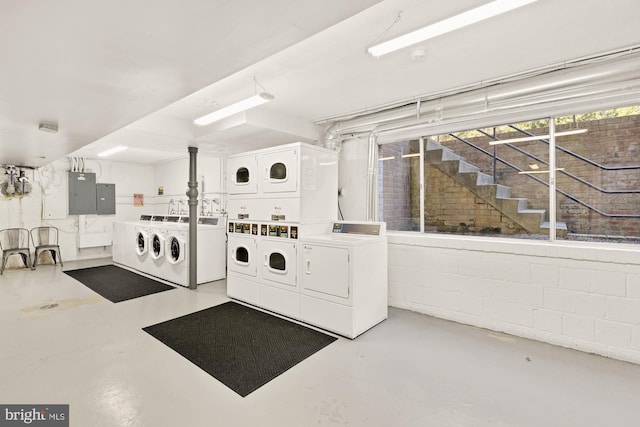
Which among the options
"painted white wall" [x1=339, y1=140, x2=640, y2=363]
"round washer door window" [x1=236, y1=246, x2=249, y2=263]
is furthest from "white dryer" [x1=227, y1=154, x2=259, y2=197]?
"painted white wall" [x1=339, y1=140, x2=640, y2=363]

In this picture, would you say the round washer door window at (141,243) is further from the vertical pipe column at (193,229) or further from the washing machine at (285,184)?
the washing machine at (285,184)

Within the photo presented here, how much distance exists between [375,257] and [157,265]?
14.4 ft

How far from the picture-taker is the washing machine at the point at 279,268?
3.72 metres

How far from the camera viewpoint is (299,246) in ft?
12.1

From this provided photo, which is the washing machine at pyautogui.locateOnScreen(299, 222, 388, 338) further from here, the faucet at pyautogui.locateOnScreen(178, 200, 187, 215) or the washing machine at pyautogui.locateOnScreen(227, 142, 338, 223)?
the faucet at pyautogui.locateOnScreen(178, 200, 187, 215)

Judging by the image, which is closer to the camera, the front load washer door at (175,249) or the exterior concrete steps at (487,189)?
the exterior concrete steps at (487,189)

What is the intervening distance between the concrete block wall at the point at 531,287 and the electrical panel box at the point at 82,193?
7621 mm

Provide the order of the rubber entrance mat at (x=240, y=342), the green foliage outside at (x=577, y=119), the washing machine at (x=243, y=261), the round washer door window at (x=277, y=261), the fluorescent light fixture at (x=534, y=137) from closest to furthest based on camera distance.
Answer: the rubber entrance mat at (x=240, y=342), the green foliage outside at (x=577, y=119), the fluorescent light fixture at (x=534, y=137), the round washer door window at (x=277, y=261), the washing machine at (x=243, y=261)

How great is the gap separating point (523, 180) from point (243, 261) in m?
3.83

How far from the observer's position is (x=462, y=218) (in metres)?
4.03

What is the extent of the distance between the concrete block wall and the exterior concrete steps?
1.13 feet

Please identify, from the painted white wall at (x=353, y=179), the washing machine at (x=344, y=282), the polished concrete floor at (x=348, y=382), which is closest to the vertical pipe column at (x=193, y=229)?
the polished concrete floor at (x=348, y=382)

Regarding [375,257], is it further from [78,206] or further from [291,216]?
[78,206]

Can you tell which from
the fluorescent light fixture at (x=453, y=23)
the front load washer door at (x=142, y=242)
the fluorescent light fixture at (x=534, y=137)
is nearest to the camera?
the fluorescent light fixture at (x=453, y=23)
